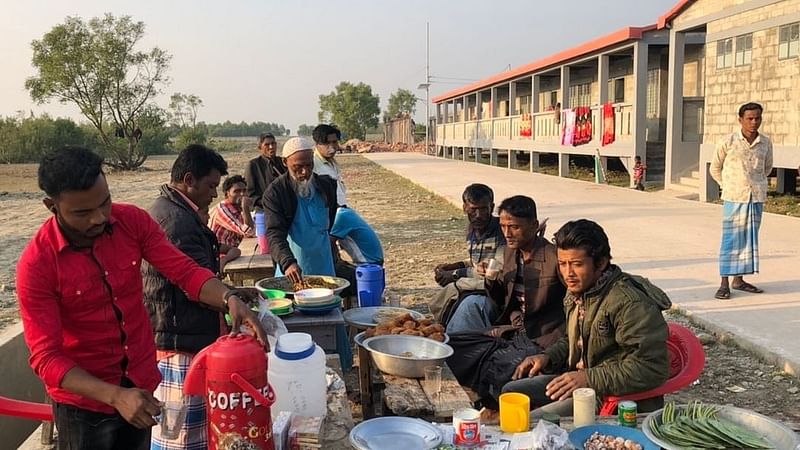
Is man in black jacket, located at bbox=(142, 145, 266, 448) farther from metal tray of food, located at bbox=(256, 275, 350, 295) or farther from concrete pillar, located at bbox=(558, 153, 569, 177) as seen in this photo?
concrete pillar, located at bbox=(558, 153, 569, 177)

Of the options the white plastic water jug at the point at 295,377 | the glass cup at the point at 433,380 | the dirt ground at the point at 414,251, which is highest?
the white plastic water jug at the point at 295,377

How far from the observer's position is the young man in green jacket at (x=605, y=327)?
2.91 metres

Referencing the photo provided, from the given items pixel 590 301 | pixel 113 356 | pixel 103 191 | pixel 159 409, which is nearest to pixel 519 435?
pixel 590 301

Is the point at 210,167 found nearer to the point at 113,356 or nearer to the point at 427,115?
the point at 113,356

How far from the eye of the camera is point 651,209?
43.0 feet

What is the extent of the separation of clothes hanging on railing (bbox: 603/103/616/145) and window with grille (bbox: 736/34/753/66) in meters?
4.61

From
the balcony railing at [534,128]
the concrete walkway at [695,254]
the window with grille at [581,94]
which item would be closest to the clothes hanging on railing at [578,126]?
the balcony railing at [534,128]

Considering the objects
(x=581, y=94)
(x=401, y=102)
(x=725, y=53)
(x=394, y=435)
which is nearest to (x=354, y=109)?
(x=401, y=102)

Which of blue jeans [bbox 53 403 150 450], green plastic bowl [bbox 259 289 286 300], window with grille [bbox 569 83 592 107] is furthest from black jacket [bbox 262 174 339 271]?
window with grille [bbox 569 83 592 107]

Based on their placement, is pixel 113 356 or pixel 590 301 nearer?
pixel 113 356

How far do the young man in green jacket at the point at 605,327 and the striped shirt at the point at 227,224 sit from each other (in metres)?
4.06

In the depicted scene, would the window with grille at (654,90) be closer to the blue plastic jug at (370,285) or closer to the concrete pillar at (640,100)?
A: the concrete pillar at (640,100)

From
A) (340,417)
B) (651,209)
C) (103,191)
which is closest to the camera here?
(103,191)

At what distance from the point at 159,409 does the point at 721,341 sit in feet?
16.2
